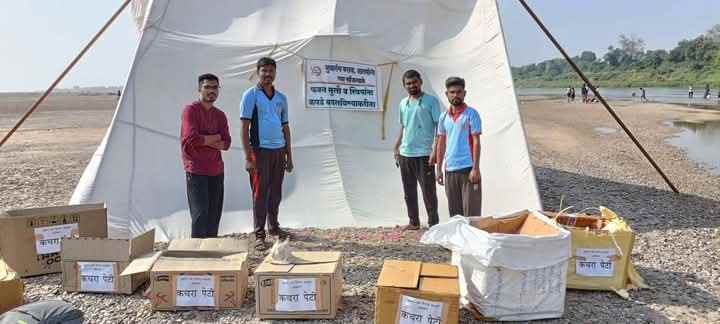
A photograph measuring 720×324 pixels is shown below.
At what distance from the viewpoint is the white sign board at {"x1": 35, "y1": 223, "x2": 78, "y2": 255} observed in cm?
420

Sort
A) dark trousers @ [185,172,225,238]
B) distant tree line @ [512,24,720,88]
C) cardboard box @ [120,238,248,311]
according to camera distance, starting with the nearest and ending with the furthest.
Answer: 1. cardboard box @ [120,238,248,311]
2. dark trousers @ [185,172,225,238]
3. distant tree line @ [512,24,720,88]

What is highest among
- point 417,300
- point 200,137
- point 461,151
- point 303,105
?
point 303,105

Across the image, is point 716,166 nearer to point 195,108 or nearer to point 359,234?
point 359,234

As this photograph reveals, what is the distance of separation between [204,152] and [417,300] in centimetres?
223

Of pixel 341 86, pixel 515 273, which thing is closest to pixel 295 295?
pixel 515 273

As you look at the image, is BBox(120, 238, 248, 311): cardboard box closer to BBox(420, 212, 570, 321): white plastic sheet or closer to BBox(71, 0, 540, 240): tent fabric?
BBox(420, 212, 570, 321): white plastic sheet

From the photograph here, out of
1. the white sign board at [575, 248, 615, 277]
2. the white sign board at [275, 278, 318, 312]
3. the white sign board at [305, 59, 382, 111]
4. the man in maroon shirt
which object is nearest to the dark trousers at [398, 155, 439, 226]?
the white sign board at [305, 59, 382, 111]

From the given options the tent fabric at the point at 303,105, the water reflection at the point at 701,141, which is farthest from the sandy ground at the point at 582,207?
the tent fabric at the point at 303,105

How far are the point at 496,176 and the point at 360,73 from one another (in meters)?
1.96

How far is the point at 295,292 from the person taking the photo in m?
3.37

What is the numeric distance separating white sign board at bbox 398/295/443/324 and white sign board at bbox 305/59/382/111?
3452 millimetres

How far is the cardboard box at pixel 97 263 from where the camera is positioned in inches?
150

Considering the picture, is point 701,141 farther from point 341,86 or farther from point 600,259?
point 600,259

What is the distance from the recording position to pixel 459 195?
4781 mm
